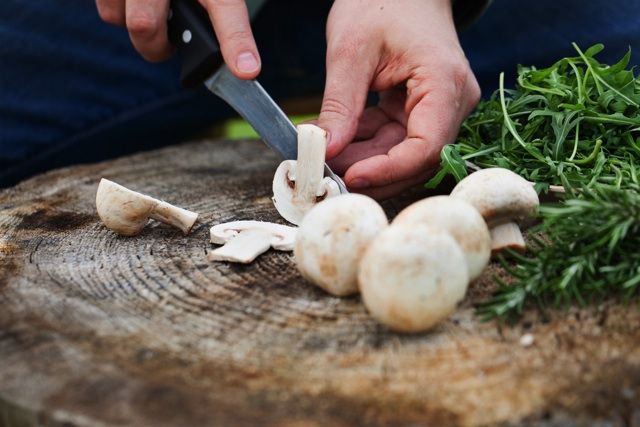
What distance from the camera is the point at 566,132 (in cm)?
242

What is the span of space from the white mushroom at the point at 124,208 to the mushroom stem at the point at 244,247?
0.29 m

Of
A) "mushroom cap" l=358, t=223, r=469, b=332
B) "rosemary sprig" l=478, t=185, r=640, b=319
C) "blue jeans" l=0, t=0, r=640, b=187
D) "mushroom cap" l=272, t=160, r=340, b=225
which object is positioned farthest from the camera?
"blue jeans" l=0, t=0, r=640, b=187

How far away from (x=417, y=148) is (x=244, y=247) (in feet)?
2.54

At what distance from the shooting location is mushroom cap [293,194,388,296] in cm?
184

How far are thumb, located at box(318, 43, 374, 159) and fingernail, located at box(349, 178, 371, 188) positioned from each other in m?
0.14

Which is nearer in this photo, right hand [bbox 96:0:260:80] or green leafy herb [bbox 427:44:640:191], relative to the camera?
green leafy herb [bbox 427:44:640:191]

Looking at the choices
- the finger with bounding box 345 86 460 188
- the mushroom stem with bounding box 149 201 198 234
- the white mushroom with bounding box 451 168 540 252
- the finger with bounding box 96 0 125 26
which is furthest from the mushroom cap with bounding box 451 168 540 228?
the finger with bounding box 96 0 125 26

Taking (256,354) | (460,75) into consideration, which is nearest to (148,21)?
(460,75)

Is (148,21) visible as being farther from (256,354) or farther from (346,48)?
(256,354)

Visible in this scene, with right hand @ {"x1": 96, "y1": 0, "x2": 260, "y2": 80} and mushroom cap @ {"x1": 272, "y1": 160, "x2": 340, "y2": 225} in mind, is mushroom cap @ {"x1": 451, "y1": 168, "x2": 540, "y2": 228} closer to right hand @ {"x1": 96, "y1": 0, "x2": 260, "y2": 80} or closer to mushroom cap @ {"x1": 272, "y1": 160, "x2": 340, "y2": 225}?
mushroom cap @ {"x1": 272, "y1": 160, "x2": 340, "y2": 225}

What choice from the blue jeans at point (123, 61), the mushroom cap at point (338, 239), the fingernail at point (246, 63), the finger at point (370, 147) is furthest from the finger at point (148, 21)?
the mushroom cap at point (338, 239)

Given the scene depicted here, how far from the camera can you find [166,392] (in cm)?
149

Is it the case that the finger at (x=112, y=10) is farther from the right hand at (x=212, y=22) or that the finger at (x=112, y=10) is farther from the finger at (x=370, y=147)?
the finger at (x=370, y=147)

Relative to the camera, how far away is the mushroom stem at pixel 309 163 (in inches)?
95.7
